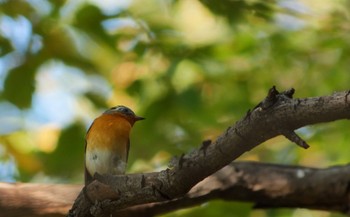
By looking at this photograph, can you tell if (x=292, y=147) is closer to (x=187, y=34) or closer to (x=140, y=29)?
(x=187, y=34)

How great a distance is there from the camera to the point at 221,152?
250cm

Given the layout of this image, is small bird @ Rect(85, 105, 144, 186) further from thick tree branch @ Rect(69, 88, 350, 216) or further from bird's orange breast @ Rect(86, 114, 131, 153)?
thick tree branch @ Rect(69, 88, 350, 216)

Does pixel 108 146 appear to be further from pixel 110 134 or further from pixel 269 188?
pixel 269 188

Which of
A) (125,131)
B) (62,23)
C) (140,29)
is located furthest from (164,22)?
(125,131)

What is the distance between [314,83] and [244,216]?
144 centimetres

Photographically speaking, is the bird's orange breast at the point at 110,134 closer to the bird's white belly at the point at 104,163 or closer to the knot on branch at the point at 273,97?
the bird's white belly at the point at 104,163

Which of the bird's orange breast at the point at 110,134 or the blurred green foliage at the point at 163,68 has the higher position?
the blurred green foliage at the point at 163,68

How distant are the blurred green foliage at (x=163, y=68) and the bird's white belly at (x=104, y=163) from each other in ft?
1.43

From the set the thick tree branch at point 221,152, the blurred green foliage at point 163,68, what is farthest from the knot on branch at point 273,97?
the blurred green foliage at point 163,68

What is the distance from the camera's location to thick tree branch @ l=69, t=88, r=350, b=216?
229 cm

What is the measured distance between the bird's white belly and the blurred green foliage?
436 mm

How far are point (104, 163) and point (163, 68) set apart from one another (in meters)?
0.98

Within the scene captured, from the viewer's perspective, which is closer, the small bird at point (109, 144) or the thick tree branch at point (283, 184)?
the small bird at point (109, 144)

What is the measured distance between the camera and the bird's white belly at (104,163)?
11.8 feet
